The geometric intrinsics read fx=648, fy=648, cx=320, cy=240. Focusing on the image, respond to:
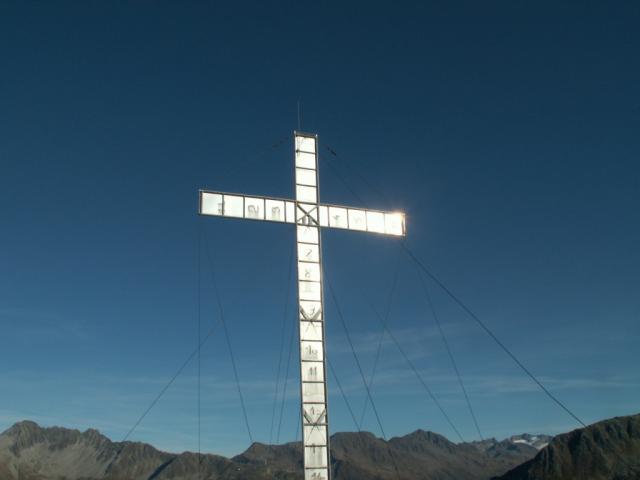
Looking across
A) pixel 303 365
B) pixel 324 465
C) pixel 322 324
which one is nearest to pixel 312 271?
pixel 322 324

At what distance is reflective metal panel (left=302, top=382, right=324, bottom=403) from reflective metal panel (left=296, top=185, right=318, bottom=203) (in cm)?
869

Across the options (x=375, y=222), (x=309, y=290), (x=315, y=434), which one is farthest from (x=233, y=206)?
(x=315, y=434)

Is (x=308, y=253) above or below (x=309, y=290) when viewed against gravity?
above

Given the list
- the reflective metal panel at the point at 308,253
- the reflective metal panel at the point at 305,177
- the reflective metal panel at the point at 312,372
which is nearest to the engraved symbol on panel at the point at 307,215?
the reflective metal panel at the point at 308,253

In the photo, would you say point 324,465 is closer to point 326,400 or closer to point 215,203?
point 326,400

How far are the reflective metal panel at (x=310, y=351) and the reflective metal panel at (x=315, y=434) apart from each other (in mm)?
2982

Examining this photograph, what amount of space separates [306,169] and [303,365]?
956 centimetres

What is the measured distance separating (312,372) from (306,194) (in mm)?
8481

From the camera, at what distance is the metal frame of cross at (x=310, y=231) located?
2875 cm

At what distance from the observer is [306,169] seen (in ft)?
105

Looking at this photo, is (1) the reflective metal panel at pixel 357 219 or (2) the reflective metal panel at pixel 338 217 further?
(1) the reflective metal panel at pixel 357 219

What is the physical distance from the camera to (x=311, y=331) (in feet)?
96.8

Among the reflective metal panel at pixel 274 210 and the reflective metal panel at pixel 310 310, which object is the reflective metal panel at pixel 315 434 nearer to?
the reflective metal panel at pixel 310 310

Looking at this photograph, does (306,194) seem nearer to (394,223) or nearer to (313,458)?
(394,223)
